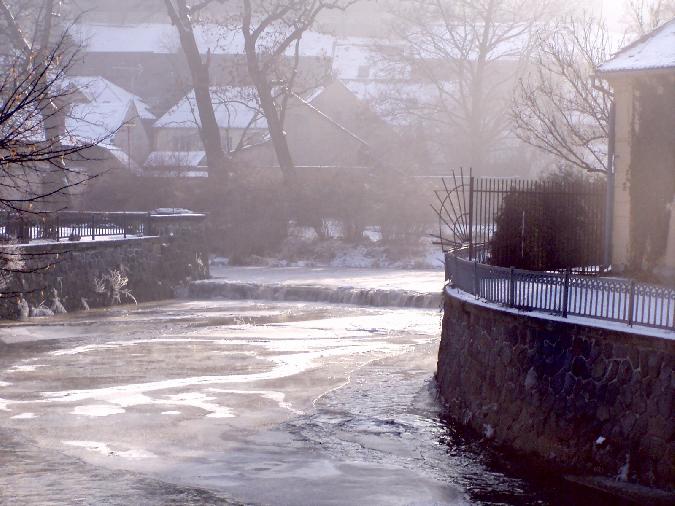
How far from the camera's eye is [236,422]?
1750 cm

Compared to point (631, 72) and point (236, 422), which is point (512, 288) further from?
point (631, 72)

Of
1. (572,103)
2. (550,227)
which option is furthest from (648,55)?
(572,103)

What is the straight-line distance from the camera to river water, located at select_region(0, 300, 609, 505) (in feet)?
44.9

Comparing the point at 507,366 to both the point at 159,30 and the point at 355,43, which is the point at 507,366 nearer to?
the point at 355,43

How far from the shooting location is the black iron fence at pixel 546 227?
2105cm

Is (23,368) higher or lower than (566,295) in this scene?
lower

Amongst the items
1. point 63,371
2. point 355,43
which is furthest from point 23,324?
point 355,43

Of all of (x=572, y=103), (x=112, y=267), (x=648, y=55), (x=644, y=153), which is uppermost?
(x=572, y=103)

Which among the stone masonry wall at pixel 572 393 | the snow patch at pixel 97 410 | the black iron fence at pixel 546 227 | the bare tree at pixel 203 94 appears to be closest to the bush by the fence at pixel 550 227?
the black iron fence at pixel 546 227

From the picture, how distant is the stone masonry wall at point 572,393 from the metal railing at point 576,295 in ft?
0.80

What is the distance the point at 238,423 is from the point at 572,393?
5452mm

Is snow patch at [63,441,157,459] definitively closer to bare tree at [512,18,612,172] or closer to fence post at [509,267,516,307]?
fence post at [509,267,516,307]

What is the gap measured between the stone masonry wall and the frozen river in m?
0.52

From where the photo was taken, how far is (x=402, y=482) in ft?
46.2
